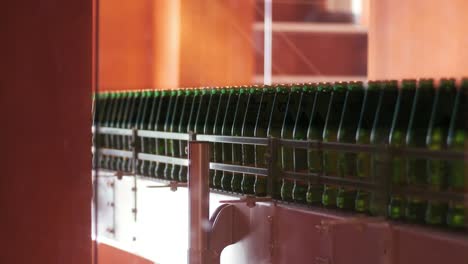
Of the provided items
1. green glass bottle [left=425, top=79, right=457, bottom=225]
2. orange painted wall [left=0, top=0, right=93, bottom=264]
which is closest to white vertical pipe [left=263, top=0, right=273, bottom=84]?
orange painted wall [left=0, top=0, right=93, bottom=264]

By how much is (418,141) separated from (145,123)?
1.08 meters

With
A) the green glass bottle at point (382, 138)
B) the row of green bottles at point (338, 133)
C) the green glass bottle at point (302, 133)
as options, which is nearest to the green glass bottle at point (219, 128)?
the row of green bottles at point (338, 133)

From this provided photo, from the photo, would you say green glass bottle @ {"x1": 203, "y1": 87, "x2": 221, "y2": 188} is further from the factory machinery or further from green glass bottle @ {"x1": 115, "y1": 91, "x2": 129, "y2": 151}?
green glass bottle @ {"x1": 115, "y1": 91, "x2": 129, "y2": 151}

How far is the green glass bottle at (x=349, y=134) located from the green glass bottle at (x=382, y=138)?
6 cm

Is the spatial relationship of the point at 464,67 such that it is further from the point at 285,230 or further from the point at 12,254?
the point at 12,254

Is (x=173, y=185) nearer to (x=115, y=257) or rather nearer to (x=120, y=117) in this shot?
(x=115, y=257)

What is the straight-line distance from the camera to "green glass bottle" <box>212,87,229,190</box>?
1.79 meters

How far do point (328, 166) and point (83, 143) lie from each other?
49 centimetres

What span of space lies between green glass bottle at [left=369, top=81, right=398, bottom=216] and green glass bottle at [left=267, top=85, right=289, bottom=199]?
0.28 m

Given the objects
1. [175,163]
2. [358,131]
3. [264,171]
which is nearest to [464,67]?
[358,131]

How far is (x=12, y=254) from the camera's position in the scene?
1.69 metres

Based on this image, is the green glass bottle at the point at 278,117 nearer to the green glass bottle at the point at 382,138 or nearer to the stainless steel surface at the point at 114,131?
the green glass bottle at the point at 382,138

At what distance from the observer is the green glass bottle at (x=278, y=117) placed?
1647 millimetres

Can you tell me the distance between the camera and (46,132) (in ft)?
5.64
